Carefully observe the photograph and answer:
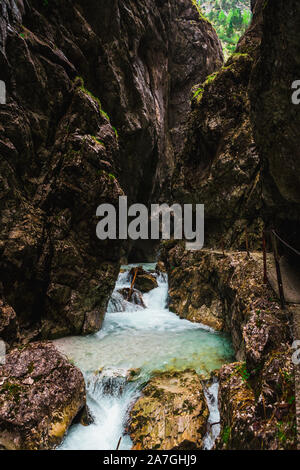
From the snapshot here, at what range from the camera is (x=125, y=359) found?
23.4 ft

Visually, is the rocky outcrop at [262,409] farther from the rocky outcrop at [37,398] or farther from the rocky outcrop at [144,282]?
the rocky outcrop at [144,282]

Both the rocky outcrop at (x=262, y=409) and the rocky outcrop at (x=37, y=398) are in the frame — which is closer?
the rocky outcrop at (x=262, y=409)

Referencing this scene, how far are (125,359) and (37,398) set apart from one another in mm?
2858

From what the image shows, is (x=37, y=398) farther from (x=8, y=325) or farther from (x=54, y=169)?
(x=54, y=169)

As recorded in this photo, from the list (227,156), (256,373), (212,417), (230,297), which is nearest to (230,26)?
(227,156)

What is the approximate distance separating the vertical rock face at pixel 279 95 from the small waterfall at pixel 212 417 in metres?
4.68

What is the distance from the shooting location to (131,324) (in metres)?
11.2

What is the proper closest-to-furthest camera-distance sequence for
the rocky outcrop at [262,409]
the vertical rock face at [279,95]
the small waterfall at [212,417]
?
the rocky outcrop at [262,409], the vertical rock face at [279,95], the small waterfall at [212,417]

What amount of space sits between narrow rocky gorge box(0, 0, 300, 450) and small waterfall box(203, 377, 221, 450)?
90 mm

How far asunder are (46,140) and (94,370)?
8.21 m

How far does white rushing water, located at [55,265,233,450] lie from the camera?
195 inches

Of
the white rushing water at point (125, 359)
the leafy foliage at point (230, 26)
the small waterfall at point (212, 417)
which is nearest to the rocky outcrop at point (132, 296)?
the white rushing water at point (125, 359)

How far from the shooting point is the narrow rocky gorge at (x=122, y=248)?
434 centimetres
